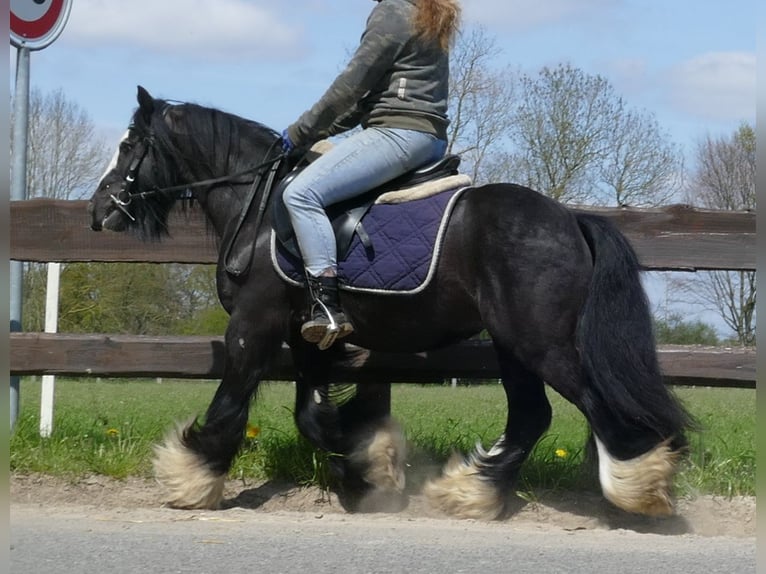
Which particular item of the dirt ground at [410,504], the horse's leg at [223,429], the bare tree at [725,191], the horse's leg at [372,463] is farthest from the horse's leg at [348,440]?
the bare tree at [725,191]

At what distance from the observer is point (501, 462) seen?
5922 mm

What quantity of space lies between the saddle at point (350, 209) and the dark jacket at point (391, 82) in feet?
0.68

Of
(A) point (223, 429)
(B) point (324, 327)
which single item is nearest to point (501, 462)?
(B) point (324, 327)

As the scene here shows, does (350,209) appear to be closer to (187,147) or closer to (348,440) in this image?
(187,147)

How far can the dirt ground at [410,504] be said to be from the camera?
19.5ft

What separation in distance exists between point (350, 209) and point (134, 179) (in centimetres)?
141

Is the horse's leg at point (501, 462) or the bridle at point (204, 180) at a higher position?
the bridle at point (204, 180)

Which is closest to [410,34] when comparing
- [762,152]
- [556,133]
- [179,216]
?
[179,216]

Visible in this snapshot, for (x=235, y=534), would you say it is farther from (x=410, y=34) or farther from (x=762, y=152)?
(x=762, y=152)

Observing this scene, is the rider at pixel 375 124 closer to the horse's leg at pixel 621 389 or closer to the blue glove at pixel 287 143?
the blue glove at pixel 287 143

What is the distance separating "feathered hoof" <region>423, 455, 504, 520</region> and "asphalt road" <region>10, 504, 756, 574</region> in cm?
9

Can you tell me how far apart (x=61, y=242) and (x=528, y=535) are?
3701 mm

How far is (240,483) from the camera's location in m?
6.69

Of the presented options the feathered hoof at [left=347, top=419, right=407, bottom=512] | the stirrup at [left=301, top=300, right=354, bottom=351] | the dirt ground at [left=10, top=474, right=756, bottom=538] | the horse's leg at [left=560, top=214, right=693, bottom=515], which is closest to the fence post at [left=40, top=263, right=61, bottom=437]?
the dirt ground at [left=10, top=474, right=756, bottom=538]
